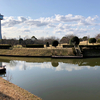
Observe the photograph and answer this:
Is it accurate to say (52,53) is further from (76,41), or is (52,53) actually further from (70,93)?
(70,93)

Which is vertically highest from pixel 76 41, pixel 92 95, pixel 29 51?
pixel 76 41

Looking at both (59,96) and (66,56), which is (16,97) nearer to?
(59,96)

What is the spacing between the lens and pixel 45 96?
5.98 meters

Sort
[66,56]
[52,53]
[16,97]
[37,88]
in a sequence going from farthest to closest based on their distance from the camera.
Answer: [52,53], [66,56], [37,88], [16,97]

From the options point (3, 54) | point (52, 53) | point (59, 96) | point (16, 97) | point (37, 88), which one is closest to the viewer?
point (16, 97)

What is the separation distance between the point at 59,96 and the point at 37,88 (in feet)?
5.88

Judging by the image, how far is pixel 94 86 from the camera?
24.4 feet

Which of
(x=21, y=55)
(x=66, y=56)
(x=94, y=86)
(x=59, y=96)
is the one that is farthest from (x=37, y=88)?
(x=21, y=55)

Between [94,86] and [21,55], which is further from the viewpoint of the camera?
[21,55]

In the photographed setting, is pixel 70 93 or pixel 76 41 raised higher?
pixel 76 41

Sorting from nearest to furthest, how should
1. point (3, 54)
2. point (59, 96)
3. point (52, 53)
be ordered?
point (59, 96) → point (52, 53) → point (3, 54)

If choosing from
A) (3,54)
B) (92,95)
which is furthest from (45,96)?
(3,54)

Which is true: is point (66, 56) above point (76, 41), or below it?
below

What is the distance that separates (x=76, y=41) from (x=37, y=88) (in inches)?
886
